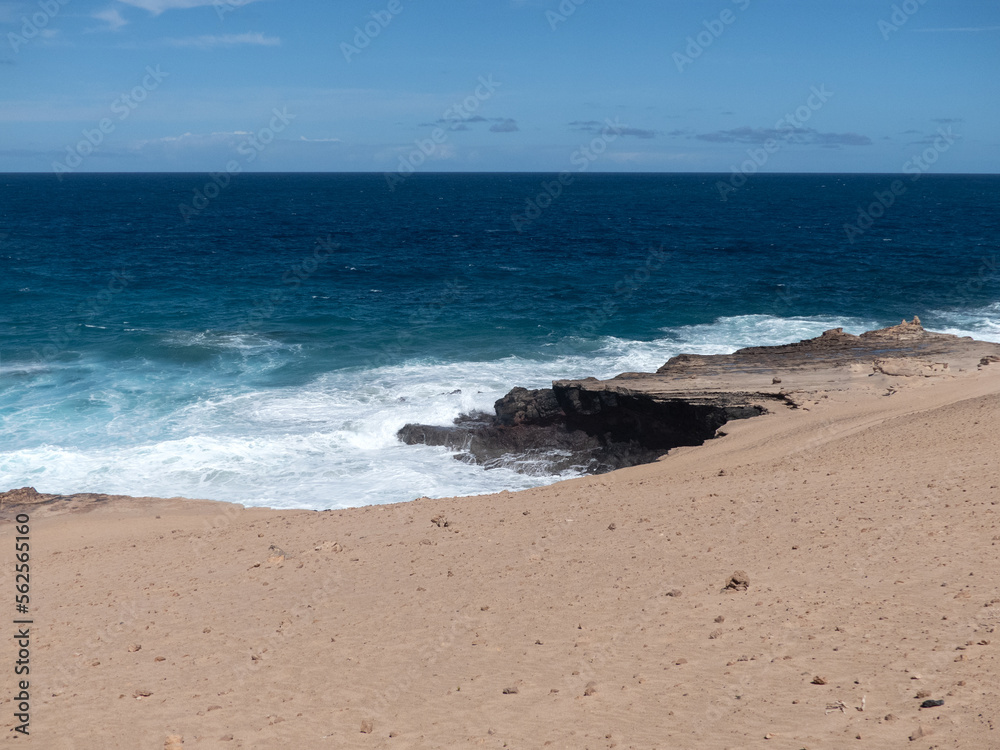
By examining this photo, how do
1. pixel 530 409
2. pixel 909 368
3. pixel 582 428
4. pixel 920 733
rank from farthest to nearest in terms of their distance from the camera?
1. pixel 530 409
2. pixel 582 428
3. pixel 909 368
4. pixel 920 733

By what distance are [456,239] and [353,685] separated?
57.7 metres

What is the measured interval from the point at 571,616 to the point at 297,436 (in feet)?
46.6

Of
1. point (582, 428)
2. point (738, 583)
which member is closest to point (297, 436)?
point (582, 428)

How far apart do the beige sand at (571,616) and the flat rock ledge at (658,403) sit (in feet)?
12.3

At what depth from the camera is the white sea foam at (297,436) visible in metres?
19.0

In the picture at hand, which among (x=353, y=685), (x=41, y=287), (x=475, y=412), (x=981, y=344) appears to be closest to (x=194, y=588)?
(x=353, y=685)

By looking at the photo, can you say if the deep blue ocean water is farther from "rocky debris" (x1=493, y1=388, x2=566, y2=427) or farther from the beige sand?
the beige sand

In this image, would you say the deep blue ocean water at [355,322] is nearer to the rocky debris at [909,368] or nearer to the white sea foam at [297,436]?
the white sea foam at [297,436]

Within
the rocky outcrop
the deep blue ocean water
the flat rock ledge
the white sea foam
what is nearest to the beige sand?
the rocky outcrop

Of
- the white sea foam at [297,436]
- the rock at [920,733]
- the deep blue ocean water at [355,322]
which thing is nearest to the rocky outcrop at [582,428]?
the white sea foam at [297,436]

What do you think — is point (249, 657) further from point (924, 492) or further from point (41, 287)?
point (41, 287)

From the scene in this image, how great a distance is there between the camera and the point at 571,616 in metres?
9.47

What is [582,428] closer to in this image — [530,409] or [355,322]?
[530,409]

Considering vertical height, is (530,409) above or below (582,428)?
above
